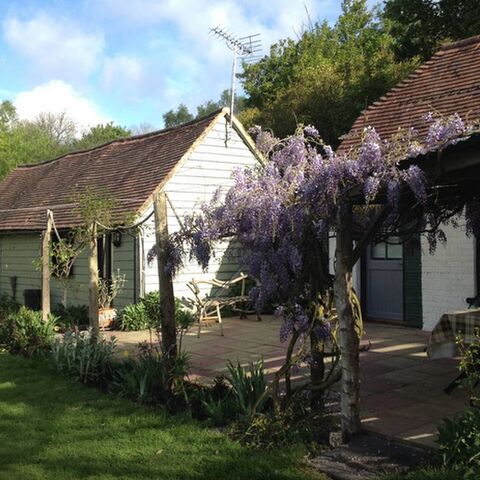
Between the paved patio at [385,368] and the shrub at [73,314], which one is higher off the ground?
the shrub at [73,314]

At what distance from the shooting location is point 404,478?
13.3ft

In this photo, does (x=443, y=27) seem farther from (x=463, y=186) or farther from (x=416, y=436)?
(x=416, y=436)

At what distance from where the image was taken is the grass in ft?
14.8

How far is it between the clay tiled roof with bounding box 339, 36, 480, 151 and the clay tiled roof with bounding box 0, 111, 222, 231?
4493 millimetres

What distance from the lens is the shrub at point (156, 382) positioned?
6.24 metres

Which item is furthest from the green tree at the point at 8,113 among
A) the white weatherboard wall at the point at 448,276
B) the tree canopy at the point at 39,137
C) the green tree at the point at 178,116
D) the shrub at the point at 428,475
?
the shrub at the point at 428,475

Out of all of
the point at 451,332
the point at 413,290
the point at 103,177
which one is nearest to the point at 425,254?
the point at 413,290

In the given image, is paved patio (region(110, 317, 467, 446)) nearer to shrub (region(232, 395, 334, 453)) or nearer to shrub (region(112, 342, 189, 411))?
shrub (region(232, 395, 334, 453))

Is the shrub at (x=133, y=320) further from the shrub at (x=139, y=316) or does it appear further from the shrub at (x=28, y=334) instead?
the shrub at (x=28, y=334)

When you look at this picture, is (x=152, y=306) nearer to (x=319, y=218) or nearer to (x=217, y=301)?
(x=217, y=301)

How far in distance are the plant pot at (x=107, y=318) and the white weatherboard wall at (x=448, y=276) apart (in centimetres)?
607

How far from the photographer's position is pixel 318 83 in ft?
67.8

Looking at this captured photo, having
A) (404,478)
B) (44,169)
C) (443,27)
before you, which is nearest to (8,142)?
(44,169)

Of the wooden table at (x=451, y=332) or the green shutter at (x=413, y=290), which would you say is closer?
the wooden table at (x=451, y=332)
